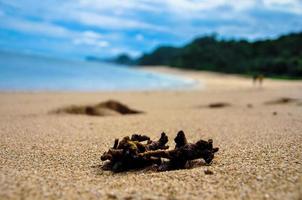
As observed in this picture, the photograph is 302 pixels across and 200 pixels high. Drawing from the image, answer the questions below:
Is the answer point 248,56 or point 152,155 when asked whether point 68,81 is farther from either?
point 248,56

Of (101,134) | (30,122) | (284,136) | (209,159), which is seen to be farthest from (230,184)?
(30,122)

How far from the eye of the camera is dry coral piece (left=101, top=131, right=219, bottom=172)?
154 inches

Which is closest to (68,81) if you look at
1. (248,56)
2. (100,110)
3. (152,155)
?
(100,110)

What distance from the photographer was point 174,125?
7988mm

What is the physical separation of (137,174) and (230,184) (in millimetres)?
1078

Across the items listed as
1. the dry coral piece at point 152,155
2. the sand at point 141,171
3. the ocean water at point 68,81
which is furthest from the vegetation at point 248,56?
the dry coral piece at point 152,155

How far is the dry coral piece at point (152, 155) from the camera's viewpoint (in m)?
3.91

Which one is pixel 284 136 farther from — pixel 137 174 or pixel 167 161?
pixel 137 174

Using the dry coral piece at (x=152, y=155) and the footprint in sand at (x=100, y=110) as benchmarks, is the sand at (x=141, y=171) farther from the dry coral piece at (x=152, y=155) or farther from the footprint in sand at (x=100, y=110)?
the footprint in sand at (x=100, y=110)

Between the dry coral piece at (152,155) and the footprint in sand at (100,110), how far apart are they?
605cm

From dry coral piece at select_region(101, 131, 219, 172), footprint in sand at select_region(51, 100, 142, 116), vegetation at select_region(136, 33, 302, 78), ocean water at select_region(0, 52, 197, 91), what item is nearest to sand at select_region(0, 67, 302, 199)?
dry coral piece at select_region(101, 131, 219, 172)

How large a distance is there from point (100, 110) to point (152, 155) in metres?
6.41

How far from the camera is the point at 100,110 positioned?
10.2m

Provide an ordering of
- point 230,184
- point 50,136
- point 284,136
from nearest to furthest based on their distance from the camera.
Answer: point 230,184 → point 284,136 → point 50,136
